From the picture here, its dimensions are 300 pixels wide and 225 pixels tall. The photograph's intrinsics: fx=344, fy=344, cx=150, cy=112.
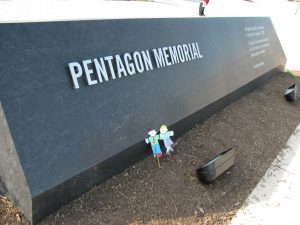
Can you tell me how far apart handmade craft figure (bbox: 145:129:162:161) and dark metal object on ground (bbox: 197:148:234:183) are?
0.60 meters

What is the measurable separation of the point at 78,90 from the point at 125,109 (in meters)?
0.74

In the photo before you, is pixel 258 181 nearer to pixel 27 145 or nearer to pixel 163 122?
pixel 163 122

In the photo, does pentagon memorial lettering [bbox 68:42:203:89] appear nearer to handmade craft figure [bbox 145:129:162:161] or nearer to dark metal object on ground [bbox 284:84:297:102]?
handmade craft figure [bbox 145:129:162:161]

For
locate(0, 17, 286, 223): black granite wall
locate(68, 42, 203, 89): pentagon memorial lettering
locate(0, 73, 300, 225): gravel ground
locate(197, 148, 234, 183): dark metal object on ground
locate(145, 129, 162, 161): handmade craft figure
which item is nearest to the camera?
locate(0, 17, 286, 223): black granite wall

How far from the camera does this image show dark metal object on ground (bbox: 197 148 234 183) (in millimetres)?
4375

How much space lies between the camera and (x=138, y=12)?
14352mm

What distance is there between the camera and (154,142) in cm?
458

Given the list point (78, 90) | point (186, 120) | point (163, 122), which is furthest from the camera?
point (186, 120)

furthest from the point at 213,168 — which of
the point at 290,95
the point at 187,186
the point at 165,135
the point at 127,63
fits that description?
the point at 290,95

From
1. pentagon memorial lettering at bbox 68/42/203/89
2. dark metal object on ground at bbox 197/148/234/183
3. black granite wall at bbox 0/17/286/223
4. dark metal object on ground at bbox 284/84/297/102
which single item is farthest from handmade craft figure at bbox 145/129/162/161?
dark metal object on ground at bbox 284/84/297/102

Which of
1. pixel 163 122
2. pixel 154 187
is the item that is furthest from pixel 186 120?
pixel 154 187

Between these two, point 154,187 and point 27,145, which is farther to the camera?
point 154,187

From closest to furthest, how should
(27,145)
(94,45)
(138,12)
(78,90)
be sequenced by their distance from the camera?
(27,145) → (78,90) → (94,45) → (138,12)

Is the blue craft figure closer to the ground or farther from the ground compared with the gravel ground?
farther from the ground
